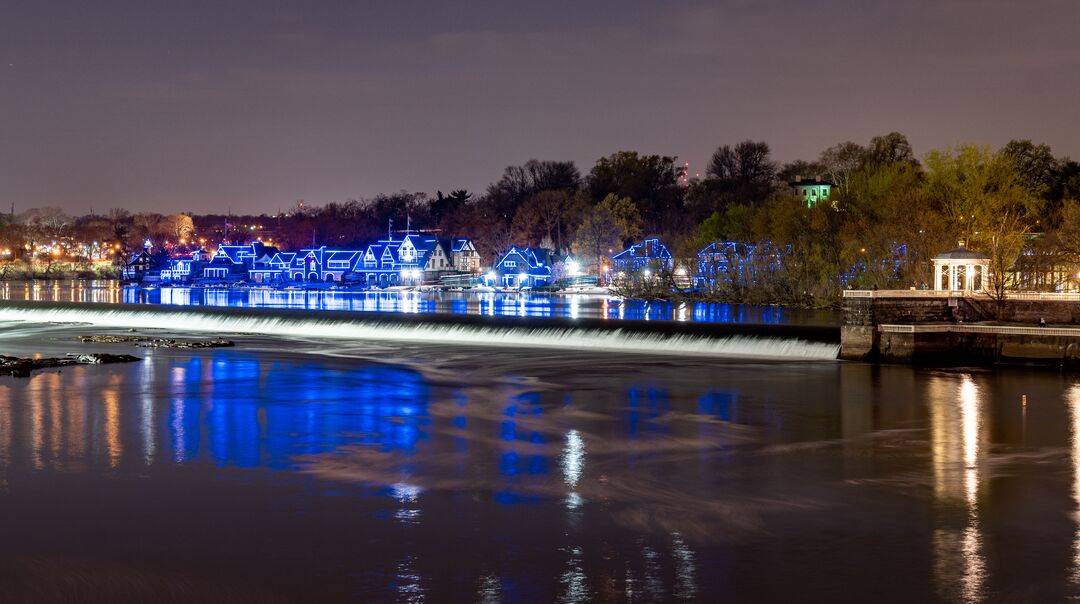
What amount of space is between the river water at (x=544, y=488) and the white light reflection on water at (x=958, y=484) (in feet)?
0.17

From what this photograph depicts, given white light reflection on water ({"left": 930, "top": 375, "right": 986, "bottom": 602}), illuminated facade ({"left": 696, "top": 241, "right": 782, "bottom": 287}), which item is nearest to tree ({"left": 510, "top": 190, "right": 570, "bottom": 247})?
illuminated facade ({"left": 696, "top": 241, "right": 782, "bottom": 287})

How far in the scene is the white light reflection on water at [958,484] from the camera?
10548 millimetres

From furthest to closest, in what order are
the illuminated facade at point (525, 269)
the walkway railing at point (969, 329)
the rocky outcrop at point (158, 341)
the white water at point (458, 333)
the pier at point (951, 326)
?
1. the illuminated facade at point (525, 269)
2. the rocky outcrop at point (158, 341)
3. the white water at point (458, 333)
4. the pier at point (951, 326)
5. the walkway railing at point (969, 329)

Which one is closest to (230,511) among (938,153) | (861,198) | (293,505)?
(293,505)

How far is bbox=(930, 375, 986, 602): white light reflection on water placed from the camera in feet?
34.6

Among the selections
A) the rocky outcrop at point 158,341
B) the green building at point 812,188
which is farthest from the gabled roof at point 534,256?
the rocky outcrop at point 158,341

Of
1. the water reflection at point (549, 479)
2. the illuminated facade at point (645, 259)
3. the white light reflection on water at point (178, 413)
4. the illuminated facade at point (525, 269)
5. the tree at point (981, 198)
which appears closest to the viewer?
the water reflection at point (549, 479)

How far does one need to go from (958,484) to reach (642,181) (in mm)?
103241

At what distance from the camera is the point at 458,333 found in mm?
36594

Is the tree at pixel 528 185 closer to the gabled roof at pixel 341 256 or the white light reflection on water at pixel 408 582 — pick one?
the gabled roof at pixel 341 256

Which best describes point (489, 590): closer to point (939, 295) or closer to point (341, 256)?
point (939, 295)

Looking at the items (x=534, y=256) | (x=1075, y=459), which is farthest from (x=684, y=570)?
(x=534, y=256)

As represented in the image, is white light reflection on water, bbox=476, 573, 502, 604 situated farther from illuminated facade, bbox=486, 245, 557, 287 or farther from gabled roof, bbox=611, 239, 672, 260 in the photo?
illuminated facade, bbox=486, 245, 557, 287

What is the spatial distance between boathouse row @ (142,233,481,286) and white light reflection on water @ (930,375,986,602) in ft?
319
